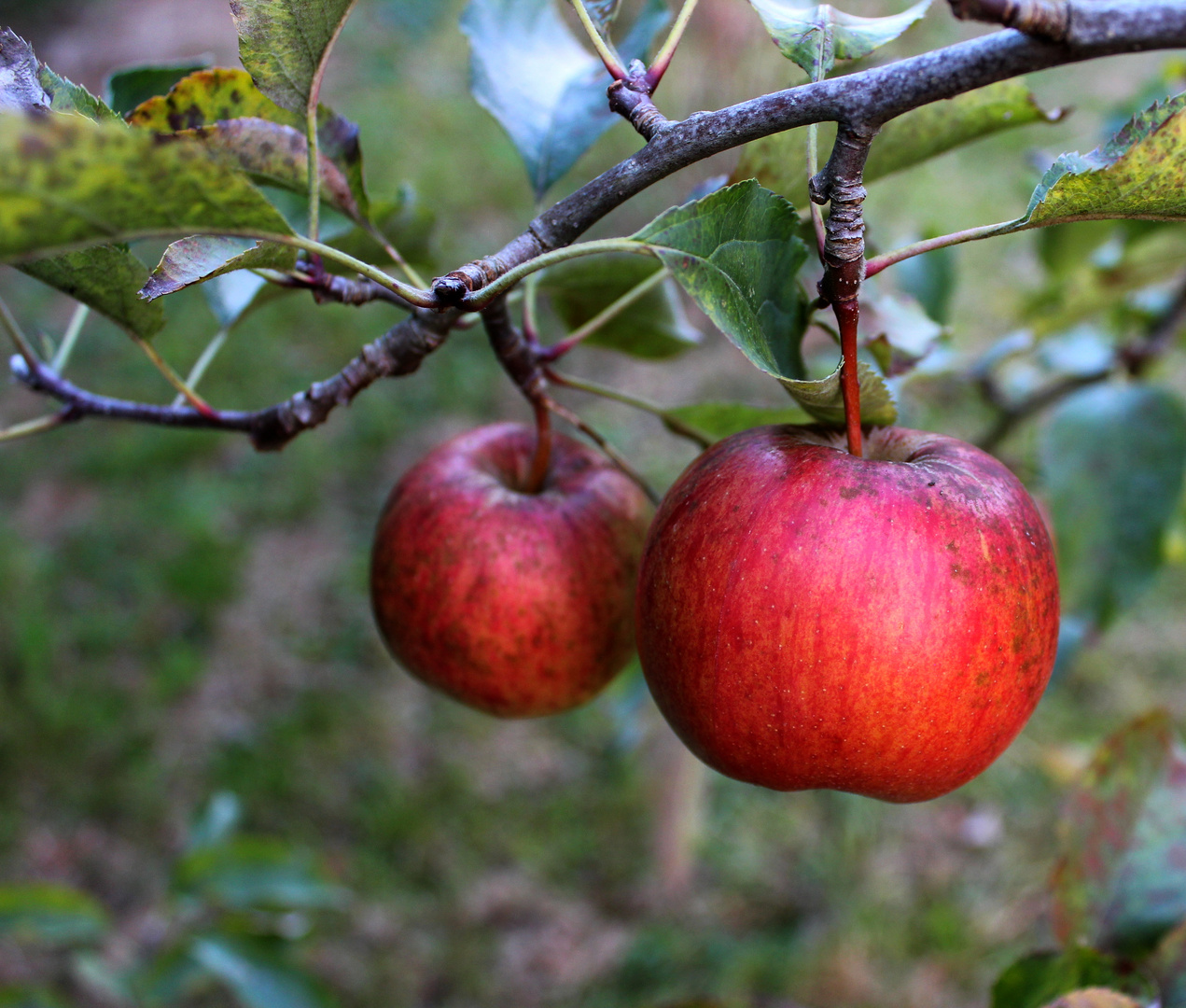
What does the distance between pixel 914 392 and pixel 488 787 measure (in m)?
1.35

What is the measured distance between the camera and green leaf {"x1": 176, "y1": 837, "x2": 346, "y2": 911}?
57.2 inches

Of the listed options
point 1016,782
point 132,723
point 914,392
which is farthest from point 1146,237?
point 132,723

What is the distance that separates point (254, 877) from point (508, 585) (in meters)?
0.97

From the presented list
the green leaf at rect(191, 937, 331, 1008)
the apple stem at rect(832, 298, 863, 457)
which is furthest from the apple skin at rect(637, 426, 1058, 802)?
the green leaf at rect(191, 937, 331, 1008)

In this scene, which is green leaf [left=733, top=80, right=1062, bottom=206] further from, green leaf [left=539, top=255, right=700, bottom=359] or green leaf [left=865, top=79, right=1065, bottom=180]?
green leaf [left=539, top=255, right=700, bottom=359]

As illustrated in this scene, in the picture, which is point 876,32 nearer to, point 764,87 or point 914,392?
point 914,392

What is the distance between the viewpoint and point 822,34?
627 mm

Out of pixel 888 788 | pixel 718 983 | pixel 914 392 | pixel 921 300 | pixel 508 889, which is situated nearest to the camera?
pixel 888 788

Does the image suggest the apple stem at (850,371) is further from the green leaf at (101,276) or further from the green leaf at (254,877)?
the green leaf at (254,877)

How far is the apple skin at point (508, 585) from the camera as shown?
0.79m

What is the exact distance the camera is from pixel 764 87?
310 centimetres

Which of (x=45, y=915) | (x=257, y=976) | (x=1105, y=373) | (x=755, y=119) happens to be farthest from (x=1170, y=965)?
(x=45, y=915)

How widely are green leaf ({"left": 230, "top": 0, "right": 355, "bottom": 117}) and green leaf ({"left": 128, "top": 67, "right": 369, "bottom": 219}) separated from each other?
32 millimetres

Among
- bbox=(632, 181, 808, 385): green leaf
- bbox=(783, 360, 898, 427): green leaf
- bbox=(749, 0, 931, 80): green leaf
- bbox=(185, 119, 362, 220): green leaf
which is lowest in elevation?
bbox=(783, 360, 898, 427): green leaf
